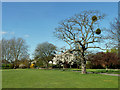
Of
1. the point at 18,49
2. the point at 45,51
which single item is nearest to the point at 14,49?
the point at 18,49

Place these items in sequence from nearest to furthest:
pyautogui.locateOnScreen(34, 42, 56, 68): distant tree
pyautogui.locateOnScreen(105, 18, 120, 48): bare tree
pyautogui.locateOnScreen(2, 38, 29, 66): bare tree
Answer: pyautogui.locateOnScreen(105, 18, 120, 48): bare tree → pyautogui.locateOnScreen(34, 42, 56, 68): distant tree → pyautogui.locateOnScreen(2, 38, 29, 66): bare tree

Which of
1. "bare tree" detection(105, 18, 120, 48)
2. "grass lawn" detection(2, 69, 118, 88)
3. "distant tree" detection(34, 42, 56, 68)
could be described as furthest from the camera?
"distant tree" detection(34, 42, 56, 68)

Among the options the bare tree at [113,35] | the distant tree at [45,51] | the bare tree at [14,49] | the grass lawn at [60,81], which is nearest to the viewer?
the grass lawn at [60,81]

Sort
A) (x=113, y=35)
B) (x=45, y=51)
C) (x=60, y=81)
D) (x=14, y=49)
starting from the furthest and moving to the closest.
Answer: (x=14, y=49) < (x=45, y=51) < (x=113, y=35) < (x=60, y=81)

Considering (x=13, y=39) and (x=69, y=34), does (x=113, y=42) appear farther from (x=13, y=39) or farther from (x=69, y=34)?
(x=13, y=39)

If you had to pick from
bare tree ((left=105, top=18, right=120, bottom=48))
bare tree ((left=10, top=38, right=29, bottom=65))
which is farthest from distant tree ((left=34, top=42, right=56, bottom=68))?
bare tree ((left=105, top=18, right=120, bottom=48))

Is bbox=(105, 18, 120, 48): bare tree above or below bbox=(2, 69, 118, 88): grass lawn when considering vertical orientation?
above

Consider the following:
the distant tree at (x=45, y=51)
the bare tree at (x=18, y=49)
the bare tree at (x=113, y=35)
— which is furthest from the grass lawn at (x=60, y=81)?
the bare tree at (x=18, y=49)

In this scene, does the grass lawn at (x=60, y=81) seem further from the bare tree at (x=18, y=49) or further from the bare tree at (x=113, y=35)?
the bare tree at (x=18, y=49)

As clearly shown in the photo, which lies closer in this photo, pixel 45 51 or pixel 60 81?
pixel 60 81

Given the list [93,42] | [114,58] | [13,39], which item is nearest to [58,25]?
[93,42]

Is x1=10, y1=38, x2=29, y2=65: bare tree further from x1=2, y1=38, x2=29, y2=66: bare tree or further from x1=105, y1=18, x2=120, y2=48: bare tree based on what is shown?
x1=105, y1=18, x2=120, y2=48: bare tree

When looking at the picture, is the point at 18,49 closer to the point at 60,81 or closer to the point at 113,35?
the point at 113,35

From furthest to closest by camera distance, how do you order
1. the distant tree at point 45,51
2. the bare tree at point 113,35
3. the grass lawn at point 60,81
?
the distant tree at point 45,51 → the bare tree at point 113,35 → the grass lawn at point 60,81
